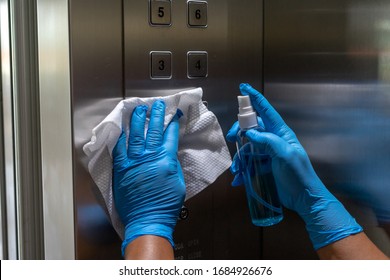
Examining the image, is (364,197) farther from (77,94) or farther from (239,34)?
(77,94)

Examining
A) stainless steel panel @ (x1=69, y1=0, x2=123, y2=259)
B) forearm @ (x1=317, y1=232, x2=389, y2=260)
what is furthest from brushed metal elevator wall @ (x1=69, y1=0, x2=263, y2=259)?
forearm @ (x1=317, y1=232, x2=389, y2=260)

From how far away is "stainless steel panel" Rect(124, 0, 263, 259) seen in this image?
881mm

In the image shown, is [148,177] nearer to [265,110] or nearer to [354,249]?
[265,110]

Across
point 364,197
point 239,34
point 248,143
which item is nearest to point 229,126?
point 248,143

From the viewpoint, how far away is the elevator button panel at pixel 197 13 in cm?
93

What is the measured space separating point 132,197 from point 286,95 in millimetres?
387

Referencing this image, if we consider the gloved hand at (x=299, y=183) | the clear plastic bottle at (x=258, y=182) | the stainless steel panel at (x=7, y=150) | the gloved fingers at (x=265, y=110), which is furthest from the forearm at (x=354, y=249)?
the stainless steel panel at (x=7, y=150)

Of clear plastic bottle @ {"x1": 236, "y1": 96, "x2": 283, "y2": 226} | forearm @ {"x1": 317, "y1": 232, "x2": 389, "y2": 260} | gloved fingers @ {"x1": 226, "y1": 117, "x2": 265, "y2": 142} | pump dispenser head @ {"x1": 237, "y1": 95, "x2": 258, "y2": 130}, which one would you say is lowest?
forearm @ {"x1": 317, "y1": 232, "x2": 389, "y2": 260}

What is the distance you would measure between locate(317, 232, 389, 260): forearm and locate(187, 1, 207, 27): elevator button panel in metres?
0.46

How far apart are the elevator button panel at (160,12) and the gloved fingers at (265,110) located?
6.9 inches

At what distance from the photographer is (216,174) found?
0.96 meters

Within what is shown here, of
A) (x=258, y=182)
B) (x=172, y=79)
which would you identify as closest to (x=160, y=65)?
(x=172, y=79)

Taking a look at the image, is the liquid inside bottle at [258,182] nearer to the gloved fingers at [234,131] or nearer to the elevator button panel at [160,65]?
the gloved fingers at [234,131]

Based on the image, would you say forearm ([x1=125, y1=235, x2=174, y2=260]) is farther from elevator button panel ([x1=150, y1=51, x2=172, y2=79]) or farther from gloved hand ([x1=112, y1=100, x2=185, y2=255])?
elevator button panel ([x1=150, y1=51, x2=172, y2=79])
